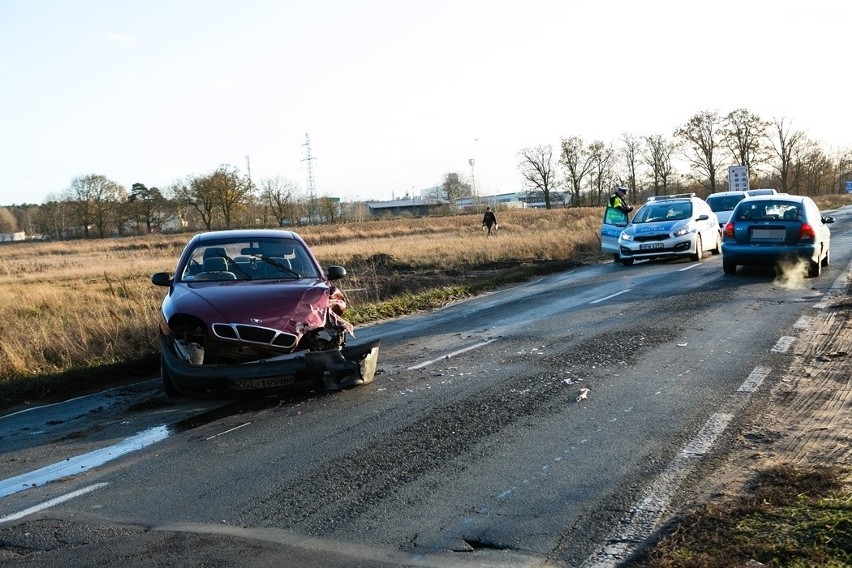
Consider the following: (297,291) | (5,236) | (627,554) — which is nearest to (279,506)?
(627,554)

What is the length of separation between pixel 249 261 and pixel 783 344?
627cm

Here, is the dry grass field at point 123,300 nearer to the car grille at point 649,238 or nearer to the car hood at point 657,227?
the car hood at point 657,227

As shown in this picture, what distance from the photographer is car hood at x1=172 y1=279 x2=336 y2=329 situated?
316 inches

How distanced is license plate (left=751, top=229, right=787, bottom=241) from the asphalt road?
6.18 m

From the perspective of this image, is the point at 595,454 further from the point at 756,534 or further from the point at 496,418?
the point at 756,534

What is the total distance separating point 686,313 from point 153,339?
25.6 feet

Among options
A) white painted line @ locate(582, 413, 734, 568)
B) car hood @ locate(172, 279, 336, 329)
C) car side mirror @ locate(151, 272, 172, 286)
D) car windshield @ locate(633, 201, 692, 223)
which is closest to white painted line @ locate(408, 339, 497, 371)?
car hood @ locate(172, 279, 336, 329)

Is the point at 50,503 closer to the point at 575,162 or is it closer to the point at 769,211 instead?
the point at 769,211

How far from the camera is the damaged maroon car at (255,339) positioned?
24.9ft

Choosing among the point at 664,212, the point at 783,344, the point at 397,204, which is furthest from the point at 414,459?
the point at 397,204

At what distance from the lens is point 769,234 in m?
16.8

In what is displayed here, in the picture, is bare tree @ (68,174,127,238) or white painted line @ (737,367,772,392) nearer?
white painted line @ (737,367,772,392)

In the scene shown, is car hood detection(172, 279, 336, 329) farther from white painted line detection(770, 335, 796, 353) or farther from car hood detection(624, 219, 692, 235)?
car hood detection(624, 219, 692, 235)

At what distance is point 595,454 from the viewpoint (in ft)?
19.1
